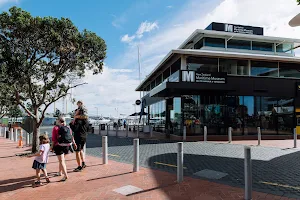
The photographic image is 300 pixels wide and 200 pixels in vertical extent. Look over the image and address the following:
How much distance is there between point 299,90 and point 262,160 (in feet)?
46.0

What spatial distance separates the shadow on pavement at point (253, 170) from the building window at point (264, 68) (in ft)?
36.2

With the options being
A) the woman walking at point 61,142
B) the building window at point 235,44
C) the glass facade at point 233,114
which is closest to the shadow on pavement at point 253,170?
the woman walking at point 61,142

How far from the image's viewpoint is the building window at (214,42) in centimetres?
2362

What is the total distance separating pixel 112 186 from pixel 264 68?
17.8 metres

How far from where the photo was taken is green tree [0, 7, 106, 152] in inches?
385

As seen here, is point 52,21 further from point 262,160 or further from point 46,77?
point 262,160

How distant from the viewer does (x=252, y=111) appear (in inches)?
757

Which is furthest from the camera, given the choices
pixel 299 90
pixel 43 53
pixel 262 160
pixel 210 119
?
pixel 299 90

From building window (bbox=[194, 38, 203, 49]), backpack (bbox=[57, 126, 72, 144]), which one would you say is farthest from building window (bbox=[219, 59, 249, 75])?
backpack (bbox=[57, 126, 72, 144])

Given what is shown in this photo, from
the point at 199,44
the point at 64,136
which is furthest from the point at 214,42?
the point at 64,136

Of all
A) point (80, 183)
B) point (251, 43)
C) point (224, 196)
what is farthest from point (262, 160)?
point (251, 43)

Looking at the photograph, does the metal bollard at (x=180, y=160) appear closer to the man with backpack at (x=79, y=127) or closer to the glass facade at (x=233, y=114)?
the man with backpack at (x=79, y=127)

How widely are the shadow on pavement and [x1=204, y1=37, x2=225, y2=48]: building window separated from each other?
620 inches

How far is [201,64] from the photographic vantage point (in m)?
18.5
